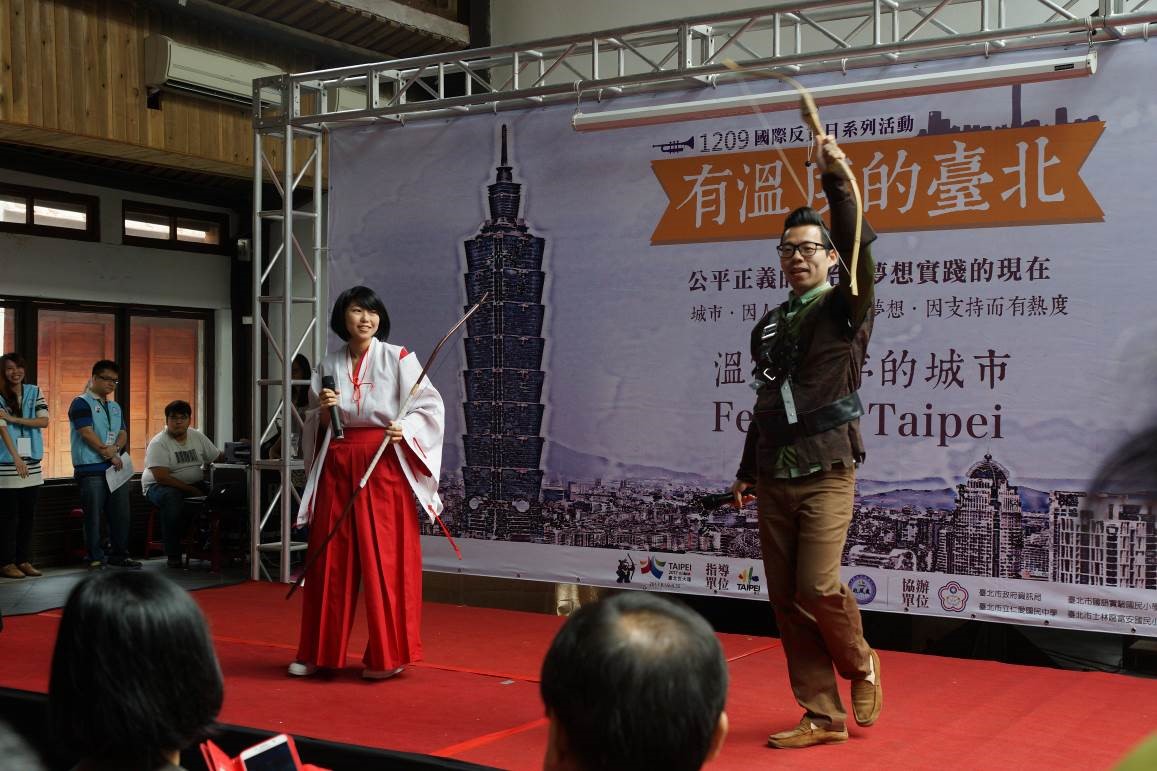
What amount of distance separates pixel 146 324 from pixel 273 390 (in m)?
1.00

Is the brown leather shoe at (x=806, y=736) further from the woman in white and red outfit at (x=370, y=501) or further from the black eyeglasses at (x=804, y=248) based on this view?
the woman in white and red outfit at (x=370, y=501)

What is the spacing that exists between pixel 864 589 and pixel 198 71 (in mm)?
4521

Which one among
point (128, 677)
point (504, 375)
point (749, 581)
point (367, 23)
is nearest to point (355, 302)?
point (504, 375)

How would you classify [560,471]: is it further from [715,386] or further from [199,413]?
[199,413]

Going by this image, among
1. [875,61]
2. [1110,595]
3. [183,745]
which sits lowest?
[1110,595]

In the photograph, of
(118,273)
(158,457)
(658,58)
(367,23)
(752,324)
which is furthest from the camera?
(118,273)

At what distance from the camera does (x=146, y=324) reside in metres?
8.06

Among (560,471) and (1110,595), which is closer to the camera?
(1110,595)

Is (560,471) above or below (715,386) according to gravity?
below

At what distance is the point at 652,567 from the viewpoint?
490 centimetres

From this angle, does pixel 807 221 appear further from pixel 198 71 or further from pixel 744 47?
pixel 198 71

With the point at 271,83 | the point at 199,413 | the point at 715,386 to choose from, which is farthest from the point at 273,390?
the point at 715,386

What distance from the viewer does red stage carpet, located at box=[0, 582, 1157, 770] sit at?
3.05 m

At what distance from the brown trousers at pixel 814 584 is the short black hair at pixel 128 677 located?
1.90 meters
